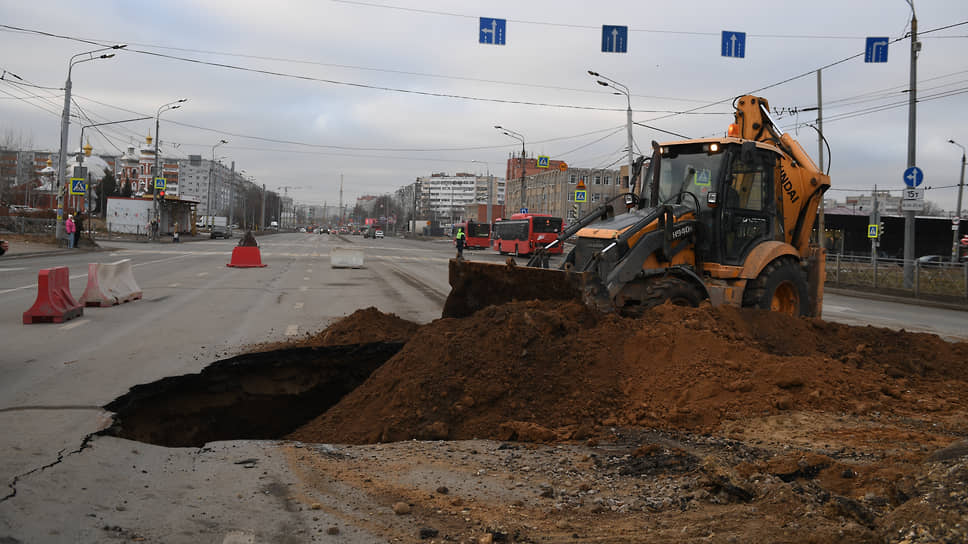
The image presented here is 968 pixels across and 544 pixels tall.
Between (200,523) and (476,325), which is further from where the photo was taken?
(476,325)

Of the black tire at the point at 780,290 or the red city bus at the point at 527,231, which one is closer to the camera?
the black tire at the point at 780,290

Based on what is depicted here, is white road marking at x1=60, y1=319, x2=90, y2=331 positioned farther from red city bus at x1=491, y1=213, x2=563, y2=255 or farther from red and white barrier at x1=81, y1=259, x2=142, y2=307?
red city bus at x1=491, y1=213, x2=563, y2=255

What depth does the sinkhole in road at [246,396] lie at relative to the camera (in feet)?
22.0

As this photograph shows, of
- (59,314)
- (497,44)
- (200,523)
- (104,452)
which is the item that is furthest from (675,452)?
(497,44)

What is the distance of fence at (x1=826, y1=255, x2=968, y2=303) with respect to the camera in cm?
2219

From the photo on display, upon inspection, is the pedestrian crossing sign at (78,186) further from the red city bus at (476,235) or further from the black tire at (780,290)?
the red city bus at (476,235)

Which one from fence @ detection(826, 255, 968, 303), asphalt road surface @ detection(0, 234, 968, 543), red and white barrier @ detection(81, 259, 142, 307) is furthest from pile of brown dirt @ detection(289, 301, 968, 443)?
fence @ detection(826, 255, 968, 303)

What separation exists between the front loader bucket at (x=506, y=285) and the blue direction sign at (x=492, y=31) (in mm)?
11600

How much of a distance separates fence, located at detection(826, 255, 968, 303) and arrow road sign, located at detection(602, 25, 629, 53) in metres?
13.0

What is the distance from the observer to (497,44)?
1947 cm

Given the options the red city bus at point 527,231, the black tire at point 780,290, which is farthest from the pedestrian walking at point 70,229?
the black tire at point 780,290

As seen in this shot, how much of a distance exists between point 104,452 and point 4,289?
14.1 metres

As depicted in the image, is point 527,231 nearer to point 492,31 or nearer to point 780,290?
point 492,31

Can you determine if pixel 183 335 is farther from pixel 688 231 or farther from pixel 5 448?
pixel 688 231
